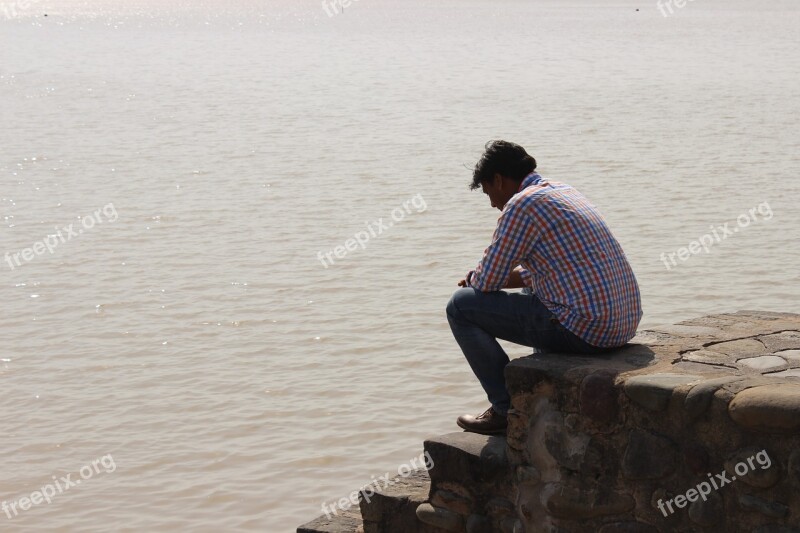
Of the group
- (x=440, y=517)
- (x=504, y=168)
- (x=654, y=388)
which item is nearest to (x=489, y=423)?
(x=440, y=517)

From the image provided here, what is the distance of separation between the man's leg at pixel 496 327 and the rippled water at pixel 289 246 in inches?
87.7

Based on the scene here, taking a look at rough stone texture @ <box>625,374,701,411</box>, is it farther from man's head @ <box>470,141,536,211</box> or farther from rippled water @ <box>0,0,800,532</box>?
rippled water @ <box>0,0,800,532</box>

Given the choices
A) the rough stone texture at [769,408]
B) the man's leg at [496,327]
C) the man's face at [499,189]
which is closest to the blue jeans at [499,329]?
the man's leg at [496,327]

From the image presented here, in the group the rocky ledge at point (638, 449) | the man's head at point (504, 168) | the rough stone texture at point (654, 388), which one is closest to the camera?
the rocky ledge at point (638, 449)

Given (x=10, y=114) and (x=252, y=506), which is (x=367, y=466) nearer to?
(x=252, y=506)

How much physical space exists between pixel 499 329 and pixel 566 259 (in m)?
0.43

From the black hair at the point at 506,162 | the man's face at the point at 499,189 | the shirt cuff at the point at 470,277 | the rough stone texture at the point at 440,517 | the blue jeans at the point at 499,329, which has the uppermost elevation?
the black hair at the point at 506,162

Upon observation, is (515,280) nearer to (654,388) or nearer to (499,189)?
(499,189)

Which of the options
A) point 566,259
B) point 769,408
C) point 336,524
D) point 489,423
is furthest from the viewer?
point 336,524

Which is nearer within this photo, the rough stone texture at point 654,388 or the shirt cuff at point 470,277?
the rough stone texture at point 654,388

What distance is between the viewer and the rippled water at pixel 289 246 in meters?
7.78

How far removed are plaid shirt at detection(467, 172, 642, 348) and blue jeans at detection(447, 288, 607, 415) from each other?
0.06 m

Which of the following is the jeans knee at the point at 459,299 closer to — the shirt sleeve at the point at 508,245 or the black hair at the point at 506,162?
the shirt sleeve at the point at 508,245

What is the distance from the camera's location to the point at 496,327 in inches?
194
